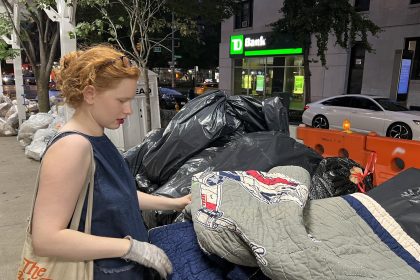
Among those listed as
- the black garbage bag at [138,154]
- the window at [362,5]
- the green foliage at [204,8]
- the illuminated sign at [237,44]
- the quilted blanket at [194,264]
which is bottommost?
the black garbage bag at [138,154]

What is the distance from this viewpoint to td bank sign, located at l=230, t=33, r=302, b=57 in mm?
20797

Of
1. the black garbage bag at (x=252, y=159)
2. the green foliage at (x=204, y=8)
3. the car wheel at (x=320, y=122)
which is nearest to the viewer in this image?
the black garbage bag at (x=252, y=159)

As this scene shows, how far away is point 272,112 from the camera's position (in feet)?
12.1

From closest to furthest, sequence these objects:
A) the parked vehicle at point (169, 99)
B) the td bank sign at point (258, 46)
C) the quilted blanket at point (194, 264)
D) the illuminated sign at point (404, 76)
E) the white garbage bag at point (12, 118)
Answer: the quilted blanket at point (194, 264) < the white garbage bag at point (12, 118) < the illuminated sign at point (404, 76) < the parked vehicle at point (169, 99) < the td bank sign at point (258, 46)

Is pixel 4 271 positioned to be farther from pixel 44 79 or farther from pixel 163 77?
pixel 163 77

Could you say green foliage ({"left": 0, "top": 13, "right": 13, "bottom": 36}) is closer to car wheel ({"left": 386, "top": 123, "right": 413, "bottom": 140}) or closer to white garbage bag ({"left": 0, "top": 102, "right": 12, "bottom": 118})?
white garbage bag ({"left": 0, "top": 102, "right": 12, "bottom": 118})

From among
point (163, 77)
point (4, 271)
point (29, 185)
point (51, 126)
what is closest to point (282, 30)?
point (51, 126)

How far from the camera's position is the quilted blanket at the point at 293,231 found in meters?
1.17

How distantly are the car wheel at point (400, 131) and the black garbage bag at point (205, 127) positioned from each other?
333 inches

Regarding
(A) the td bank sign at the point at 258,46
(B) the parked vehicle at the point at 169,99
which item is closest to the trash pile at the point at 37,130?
(B) the parked vehicle at the point at 169,99

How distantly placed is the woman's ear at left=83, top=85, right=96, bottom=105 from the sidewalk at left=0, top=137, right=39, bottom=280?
2722 millimetres

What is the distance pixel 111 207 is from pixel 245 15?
24987 mm

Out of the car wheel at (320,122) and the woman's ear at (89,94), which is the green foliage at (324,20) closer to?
the car wheel at (320,122)

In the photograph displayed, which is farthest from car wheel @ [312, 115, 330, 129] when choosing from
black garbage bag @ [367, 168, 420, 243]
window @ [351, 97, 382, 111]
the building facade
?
black garbage bag @ [367, 168, 420, 243]
